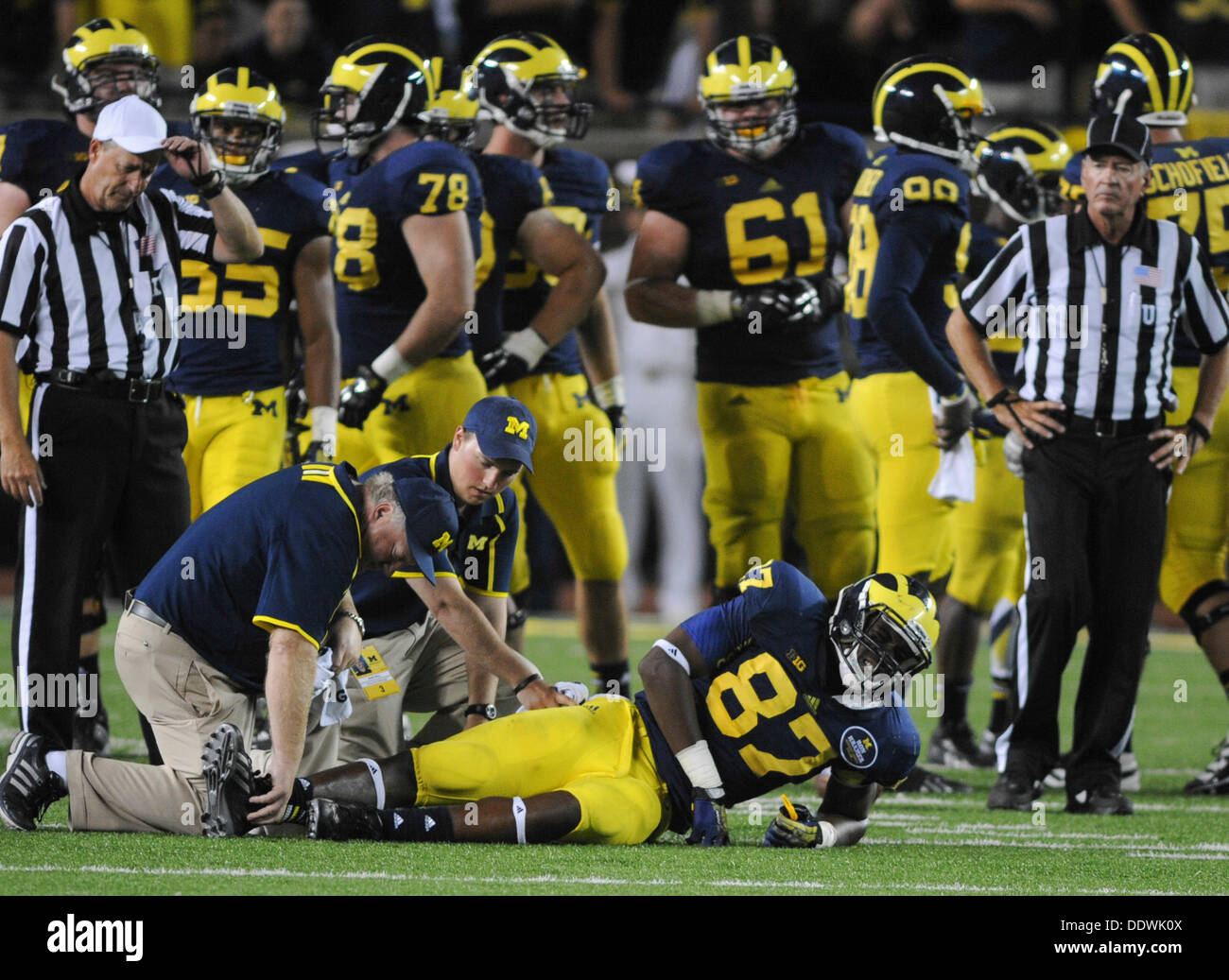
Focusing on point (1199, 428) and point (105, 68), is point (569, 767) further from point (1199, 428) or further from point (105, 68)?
point (105, 68)

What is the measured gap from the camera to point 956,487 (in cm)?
595

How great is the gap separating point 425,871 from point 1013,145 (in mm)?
3999

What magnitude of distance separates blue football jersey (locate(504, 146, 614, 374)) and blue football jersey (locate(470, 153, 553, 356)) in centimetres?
13

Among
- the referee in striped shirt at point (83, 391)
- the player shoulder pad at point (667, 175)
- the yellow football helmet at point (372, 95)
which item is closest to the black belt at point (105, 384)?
the referee in striped shirt at point (83, 391)

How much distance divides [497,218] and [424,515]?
2.28 metres

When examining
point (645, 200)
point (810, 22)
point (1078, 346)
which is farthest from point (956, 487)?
point (810, 22)

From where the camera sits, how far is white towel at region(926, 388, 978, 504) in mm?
5949

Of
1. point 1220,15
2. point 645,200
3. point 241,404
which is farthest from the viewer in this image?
point 1220,15

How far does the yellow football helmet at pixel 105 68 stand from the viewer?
6.35 meters

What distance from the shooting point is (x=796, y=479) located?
617 cm
